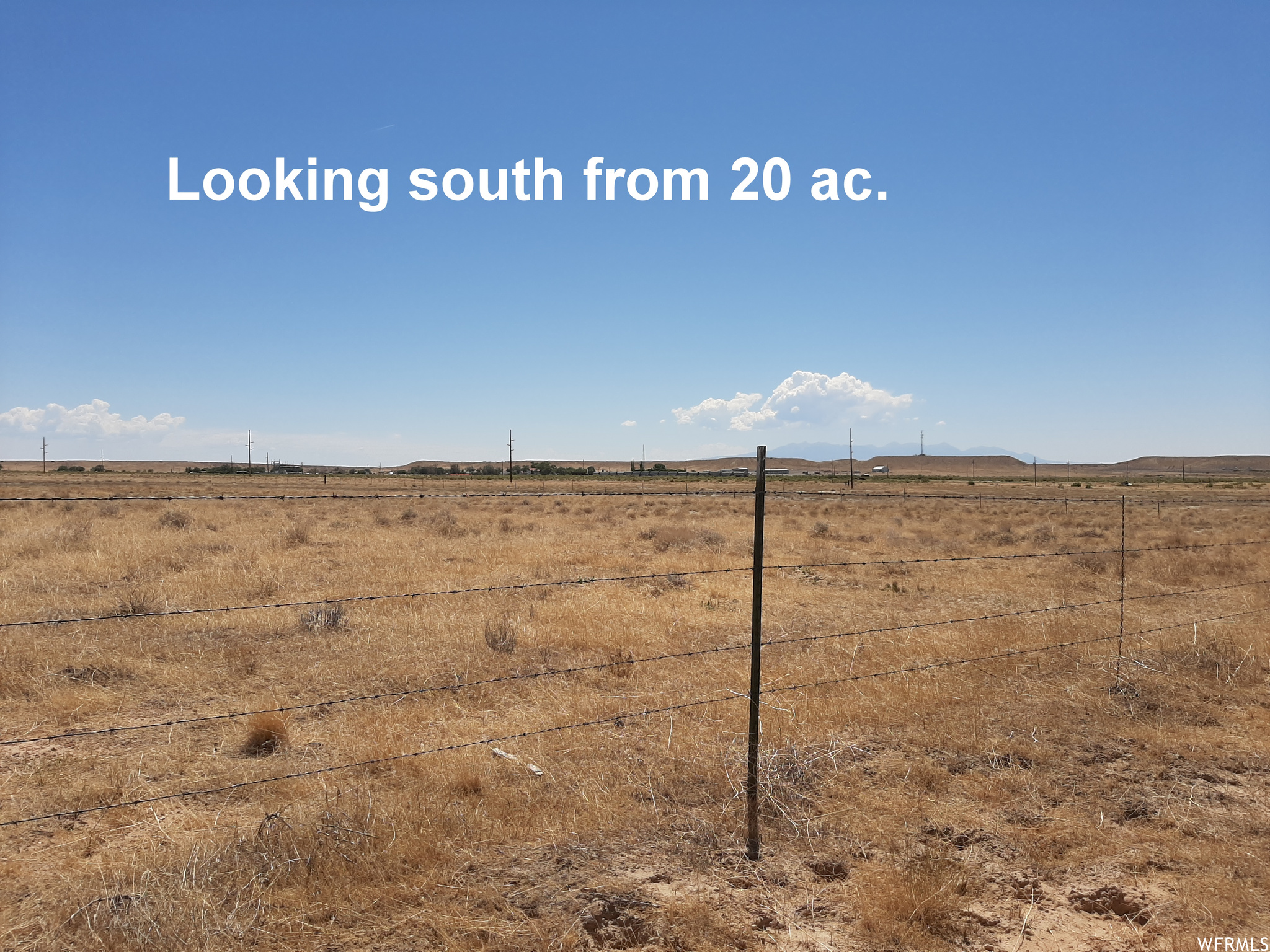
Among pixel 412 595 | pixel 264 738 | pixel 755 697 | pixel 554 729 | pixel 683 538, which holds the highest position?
pixel 412 595

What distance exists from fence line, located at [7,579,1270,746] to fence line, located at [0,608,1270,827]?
0.49 metres

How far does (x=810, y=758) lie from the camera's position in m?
5.95

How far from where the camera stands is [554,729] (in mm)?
6422

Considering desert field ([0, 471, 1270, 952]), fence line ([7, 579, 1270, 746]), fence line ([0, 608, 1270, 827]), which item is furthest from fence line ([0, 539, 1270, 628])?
fence line ([0, 608, 1270, 827])

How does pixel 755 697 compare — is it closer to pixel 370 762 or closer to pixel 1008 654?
pixel 370 762

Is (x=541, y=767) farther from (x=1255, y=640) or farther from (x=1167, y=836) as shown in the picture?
(x=1255, y=640)

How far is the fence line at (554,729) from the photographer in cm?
520

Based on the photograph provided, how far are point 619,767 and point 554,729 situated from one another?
769mm

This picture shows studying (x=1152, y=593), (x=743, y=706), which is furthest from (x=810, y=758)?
(x=1152, y=593)

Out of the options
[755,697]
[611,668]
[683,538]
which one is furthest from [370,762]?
[683,538]

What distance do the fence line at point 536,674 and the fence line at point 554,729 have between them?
0.49 metres

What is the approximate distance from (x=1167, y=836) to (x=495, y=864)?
4395 millimetres

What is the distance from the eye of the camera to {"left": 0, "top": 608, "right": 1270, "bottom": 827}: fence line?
5.20m

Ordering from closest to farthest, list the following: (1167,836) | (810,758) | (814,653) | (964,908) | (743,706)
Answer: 1. (964,908)
2. (1167,836)
3. (810,758)
4. (743,706)
5. (814,653)
